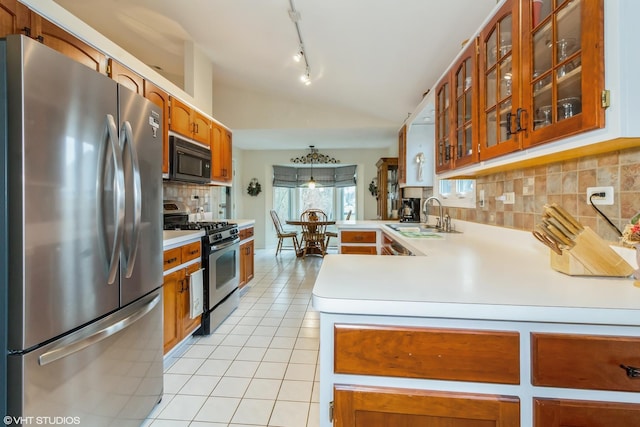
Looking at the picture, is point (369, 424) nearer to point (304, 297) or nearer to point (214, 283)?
point (214, 283)

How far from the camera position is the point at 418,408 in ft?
2.56

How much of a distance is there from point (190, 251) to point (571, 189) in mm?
2413

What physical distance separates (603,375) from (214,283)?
250 cm

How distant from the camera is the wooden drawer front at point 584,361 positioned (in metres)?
0.71

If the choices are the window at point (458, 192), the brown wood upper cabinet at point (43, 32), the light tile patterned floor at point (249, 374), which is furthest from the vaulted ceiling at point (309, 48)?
the light tile patterned floor at point (249, 374)

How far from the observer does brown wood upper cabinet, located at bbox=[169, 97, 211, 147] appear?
2.83 metres

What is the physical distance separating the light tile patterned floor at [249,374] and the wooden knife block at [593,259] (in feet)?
4.55

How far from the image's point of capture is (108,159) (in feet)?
3.94

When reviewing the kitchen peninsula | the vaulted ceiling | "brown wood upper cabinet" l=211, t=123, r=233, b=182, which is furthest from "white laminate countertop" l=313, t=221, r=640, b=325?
"brown wood upper cabinet" l=211, t=123, r=233, b=182

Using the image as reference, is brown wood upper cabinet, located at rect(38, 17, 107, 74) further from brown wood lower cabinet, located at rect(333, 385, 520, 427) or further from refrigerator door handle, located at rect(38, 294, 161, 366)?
brown wood lower cabinet, located at rect(333, 385, 520, 427)

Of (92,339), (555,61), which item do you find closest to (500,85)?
(555,61)

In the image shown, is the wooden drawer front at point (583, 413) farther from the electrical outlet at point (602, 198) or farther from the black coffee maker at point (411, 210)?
the black coffee maker at point (411, 210)

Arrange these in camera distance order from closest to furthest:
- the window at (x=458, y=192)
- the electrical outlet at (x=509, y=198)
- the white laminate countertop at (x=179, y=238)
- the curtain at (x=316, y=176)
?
1. the electrical outlet at (x=509, y=198)
2. the white laminate countertop at (x=179, y=238)
3. the window at (x=458, y=192)
4. the curtain at (x=316, y=176)

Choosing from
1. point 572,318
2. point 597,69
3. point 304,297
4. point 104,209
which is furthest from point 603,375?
point 304,297
